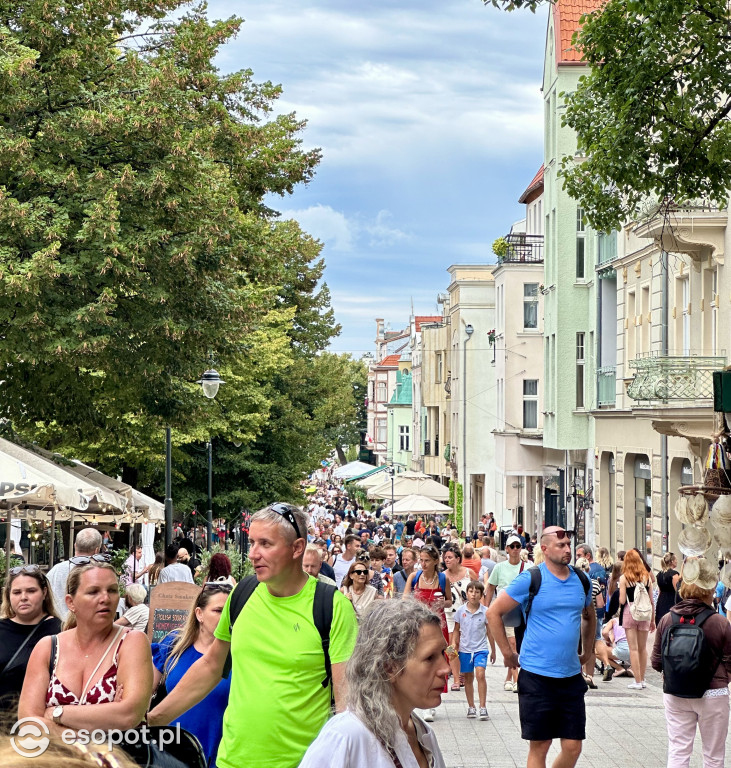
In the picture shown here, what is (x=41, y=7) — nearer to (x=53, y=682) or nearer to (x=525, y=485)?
(x=53, y=682)

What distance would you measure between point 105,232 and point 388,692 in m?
14.2

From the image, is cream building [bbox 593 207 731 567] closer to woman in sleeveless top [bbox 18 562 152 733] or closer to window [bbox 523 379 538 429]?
woman in sleeveless top [bbox 18 562 152 733]

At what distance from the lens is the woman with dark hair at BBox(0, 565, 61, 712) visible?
6508 mm

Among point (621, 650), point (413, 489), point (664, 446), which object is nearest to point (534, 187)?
point (413, 489)

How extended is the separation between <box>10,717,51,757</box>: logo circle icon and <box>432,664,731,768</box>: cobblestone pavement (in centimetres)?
833

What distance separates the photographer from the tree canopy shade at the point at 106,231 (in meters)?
16.9

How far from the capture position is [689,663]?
897 centimetres

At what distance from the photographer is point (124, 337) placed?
18.3 metres

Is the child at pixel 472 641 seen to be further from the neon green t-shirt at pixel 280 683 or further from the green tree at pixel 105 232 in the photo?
the neon green t-shirt at pixel 280 683

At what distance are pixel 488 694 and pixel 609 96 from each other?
709cm

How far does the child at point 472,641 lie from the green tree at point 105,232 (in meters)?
6.02

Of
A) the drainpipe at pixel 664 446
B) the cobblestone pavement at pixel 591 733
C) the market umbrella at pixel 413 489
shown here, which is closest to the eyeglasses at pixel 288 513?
A: the cobblestone pavement at pixel 591 733

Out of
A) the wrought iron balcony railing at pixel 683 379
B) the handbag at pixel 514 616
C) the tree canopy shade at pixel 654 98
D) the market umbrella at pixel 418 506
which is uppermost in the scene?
the tree canopy shade at pixel 654 98

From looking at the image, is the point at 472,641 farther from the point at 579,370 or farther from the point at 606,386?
the point at 579,370
